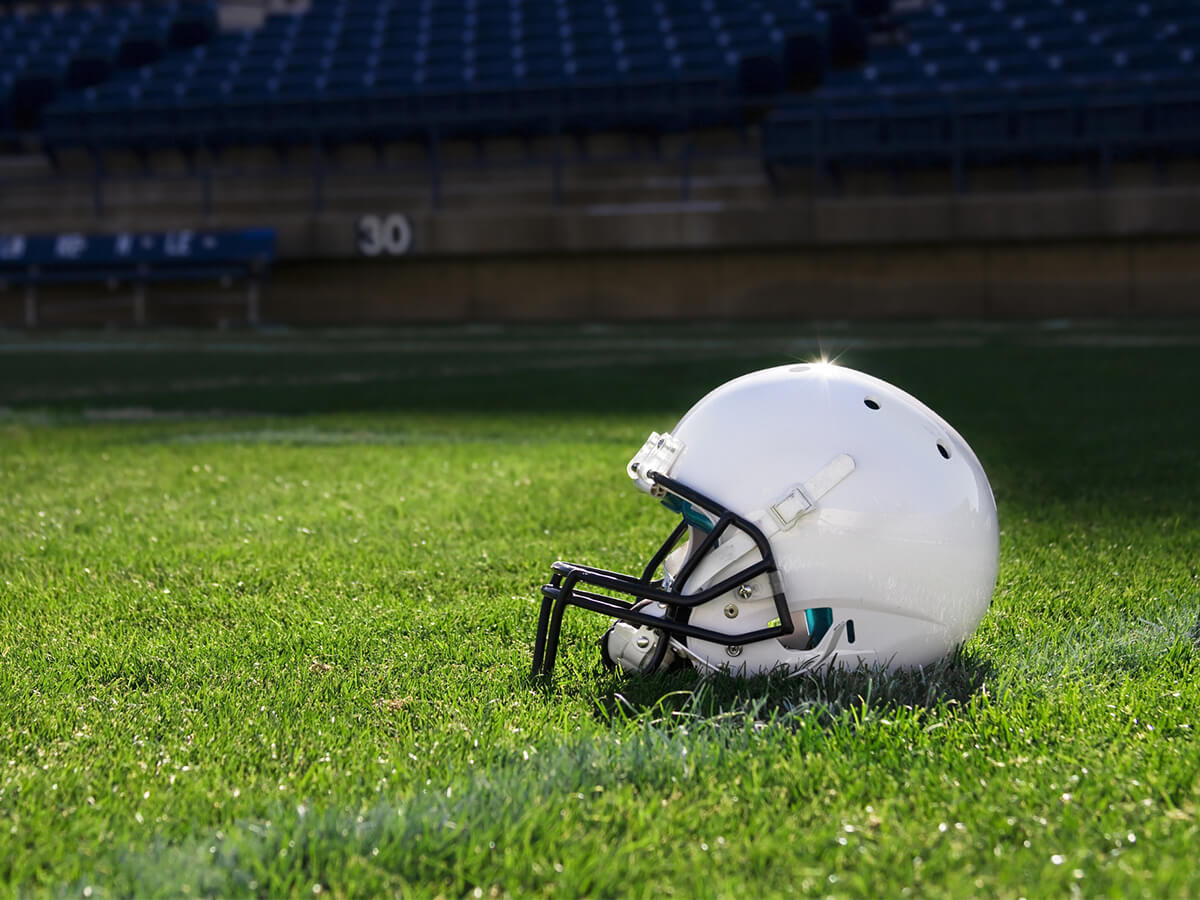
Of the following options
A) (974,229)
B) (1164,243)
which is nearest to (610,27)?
(974,229)

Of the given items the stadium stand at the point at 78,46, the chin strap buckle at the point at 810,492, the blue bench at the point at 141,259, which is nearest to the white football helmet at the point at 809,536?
the chin strap buckle at the point at 810,492

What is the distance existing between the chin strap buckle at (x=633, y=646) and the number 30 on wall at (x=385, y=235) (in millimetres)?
15203

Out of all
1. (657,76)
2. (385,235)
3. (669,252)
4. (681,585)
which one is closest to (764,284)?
(669,252)

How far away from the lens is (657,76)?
16.8 m

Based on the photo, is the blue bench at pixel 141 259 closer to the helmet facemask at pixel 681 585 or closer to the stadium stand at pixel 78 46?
the stadium stand at pixel 78 46

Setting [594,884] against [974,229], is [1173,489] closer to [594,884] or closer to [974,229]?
[594,884]

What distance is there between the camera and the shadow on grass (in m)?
1.85

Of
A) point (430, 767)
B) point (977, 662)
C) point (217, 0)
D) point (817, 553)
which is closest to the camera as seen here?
point (430, 767)

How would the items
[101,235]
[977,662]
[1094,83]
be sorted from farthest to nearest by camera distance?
[101,235] → [1094,83] → [977,662]

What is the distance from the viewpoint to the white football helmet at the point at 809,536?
1.90m

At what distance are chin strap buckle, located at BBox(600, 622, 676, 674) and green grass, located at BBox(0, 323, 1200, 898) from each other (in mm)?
33

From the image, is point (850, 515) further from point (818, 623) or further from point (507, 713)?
point (507, 713)

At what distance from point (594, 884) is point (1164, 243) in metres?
15.4

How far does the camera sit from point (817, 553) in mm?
1906
